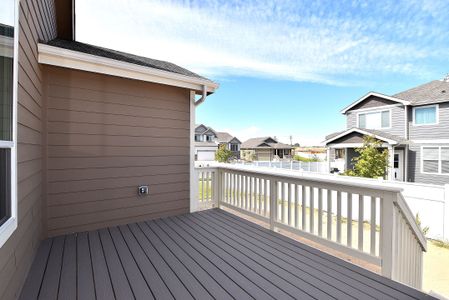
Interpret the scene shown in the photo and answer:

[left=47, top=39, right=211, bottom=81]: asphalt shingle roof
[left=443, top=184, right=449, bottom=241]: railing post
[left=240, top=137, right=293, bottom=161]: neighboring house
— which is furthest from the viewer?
[left=240, top=137, right=293, bottom=161]: neighboring house

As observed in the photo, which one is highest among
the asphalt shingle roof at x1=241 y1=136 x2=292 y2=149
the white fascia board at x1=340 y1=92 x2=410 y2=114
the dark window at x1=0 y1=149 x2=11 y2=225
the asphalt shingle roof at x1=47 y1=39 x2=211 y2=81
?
the white fascia board at x1=340 y1=92 x2=410 y2=114

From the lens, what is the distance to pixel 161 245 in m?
2.80

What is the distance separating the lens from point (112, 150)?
3.42 meters

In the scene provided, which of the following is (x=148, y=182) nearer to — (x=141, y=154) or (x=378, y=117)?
(x=141, y=154)

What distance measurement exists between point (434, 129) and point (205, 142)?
2313 centimetres

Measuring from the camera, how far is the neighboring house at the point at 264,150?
109ft

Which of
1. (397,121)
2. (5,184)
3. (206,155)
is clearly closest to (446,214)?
(5,184)

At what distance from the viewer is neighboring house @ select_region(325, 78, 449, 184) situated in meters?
10.6

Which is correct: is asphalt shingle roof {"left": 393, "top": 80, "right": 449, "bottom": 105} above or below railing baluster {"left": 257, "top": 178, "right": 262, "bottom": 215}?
above

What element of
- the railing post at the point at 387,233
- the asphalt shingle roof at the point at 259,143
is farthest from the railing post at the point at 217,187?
the asphalt shingle roof at the point at 259,143

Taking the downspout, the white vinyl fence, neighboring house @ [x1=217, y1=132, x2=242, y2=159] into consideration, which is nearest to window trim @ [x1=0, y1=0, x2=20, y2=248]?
the downspout

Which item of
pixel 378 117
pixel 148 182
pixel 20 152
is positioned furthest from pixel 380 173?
pixel 20 152

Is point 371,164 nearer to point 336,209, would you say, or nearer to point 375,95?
point 375,95

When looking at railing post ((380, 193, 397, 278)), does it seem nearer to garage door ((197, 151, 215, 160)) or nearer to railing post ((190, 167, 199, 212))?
railing post ((190, 167, 199, 212))
